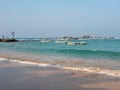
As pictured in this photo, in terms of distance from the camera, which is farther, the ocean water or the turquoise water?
the turquoise water

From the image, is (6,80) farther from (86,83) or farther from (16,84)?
(86,83)

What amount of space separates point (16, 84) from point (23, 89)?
101 centimetres

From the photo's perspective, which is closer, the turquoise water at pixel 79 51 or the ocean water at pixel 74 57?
the ocean water at pixel 74 57

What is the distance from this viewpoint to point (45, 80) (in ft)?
38.4

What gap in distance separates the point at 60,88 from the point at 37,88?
A: 82 centimetres

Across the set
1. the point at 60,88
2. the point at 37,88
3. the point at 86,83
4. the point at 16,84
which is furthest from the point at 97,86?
the point at 16,84

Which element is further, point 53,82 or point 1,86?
point 53,82

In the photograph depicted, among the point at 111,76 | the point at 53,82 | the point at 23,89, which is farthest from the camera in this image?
the point at 111,76

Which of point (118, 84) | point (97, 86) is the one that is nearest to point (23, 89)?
point (97, 86)

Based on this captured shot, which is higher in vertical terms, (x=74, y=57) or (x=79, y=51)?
(x=74, y=57)

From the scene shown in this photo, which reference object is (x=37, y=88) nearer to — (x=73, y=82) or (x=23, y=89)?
(x=23, y=89)

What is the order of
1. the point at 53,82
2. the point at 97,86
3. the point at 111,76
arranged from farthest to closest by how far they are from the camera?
the point at 111,76
the point at 53,82
the point at 97,86

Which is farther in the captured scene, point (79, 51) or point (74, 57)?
point (79, 51)

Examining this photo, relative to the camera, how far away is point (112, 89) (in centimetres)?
991
